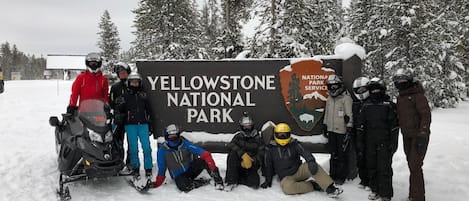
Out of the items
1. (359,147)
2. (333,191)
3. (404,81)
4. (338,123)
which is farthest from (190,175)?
(404,81)

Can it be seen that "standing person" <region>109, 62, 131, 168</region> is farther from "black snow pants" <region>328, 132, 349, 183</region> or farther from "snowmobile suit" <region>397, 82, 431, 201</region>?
"snowmobile suit" <region>397, 82, 431, 201</region>

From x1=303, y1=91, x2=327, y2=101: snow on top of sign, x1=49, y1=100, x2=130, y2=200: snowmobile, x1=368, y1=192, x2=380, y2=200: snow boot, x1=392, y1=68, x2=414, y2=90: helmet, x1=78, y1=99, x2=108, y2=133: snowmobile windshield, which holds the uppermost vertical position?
x1=392, y1=68, x2=414, y2=90: helmet

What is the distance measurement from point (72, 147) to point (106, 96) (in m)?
1.25

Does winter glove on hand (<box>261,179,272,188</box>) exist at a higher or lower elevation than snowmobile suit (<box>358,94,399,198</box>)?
lower

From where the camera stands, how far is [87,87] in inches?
245

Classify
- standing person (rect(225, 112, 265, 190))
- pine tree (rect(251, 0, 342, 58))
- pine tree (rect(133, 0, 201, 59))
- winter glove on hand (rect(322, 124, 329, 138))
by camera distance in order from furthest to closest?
1. pine tree (rect(133, 0, 201, 59))
2. pine tree (rect(251, 0, 342, 58))
3. winter glove on hand (rect(322, 124, 329, 138))
4. standing person (rect(225, 112, 265, 190))

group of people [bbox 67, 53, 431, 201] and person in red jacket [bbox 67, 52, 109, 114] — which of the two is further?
person in red jacket [bbox 67, 52, 109, 114]

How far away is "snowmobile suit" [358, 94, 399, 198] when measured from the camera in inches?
221

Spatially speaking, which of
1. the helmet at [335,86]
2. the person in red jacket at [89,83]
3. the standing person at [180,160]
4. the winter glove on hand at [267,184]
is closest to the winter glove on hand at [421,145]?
the helmet at [335,86]

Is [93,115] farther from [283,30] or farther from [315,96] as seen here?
[283,30]

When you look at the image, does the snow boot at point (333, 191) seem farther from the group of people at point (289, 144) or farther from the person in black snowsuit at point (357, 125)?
the person in black snowsuit at point (357, 125)

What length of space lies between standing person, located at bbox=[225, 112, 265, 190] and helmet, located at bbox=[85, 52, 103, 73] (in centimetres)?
250

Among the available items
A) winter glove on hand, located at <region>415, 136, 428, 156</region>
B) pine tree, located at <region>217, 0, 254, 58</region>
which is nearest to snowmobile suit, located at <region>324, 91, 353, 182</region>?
winter glove on hand, located at <region>415, 136, 428, 156</region>

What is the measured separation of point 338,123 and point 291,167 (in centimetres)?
107
